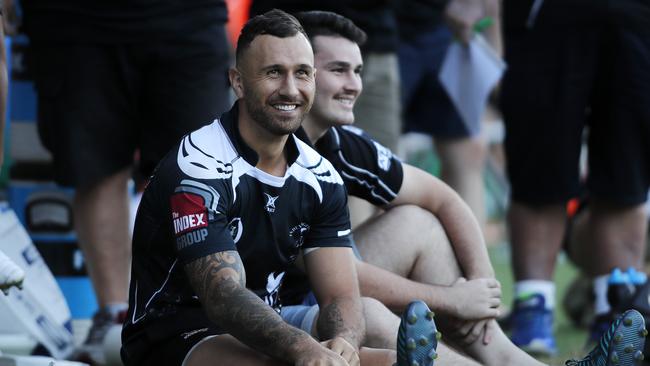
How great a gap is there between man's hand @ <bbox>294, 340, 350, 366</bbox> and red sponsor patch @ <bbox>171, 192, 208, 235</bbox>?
1.51 feet

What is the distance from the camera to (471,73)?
20.3 ft

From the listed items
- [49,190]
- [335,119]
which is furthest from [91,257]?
[335,119]

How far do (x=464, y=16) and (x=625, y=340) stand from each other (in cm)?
296

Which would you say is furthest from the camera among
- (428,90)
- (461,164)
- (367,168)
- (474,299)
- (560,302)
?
(560,302)

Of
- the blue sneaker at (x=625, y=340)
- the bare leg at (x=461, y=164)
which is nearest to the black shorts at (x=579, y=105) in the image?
the bare leg at (x=461, y=164)

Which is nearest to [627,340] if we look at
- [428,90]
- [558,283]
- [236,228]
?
[236,228]

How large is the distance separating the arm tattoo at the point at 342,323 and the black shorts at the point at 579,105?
2.25m

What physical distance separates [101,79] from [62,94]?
0.16 m

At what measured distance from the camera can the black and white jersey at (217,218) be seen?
3.53 m

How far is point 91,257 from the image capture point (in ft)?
16.6

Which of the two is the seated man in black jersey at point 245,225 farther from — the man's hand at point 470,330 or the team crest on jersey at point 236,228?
the man's hand at point 470,330

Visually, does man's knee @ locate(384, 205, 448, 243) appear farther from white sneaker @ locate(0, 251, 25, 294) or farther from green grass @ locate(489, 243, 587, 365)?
white sneaker @ locate(0, 251, 25, 294)

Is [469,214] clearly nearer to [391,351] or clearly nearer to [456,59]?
[391,351]

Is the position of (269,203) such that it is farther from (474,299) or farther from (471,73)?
(471,73)
